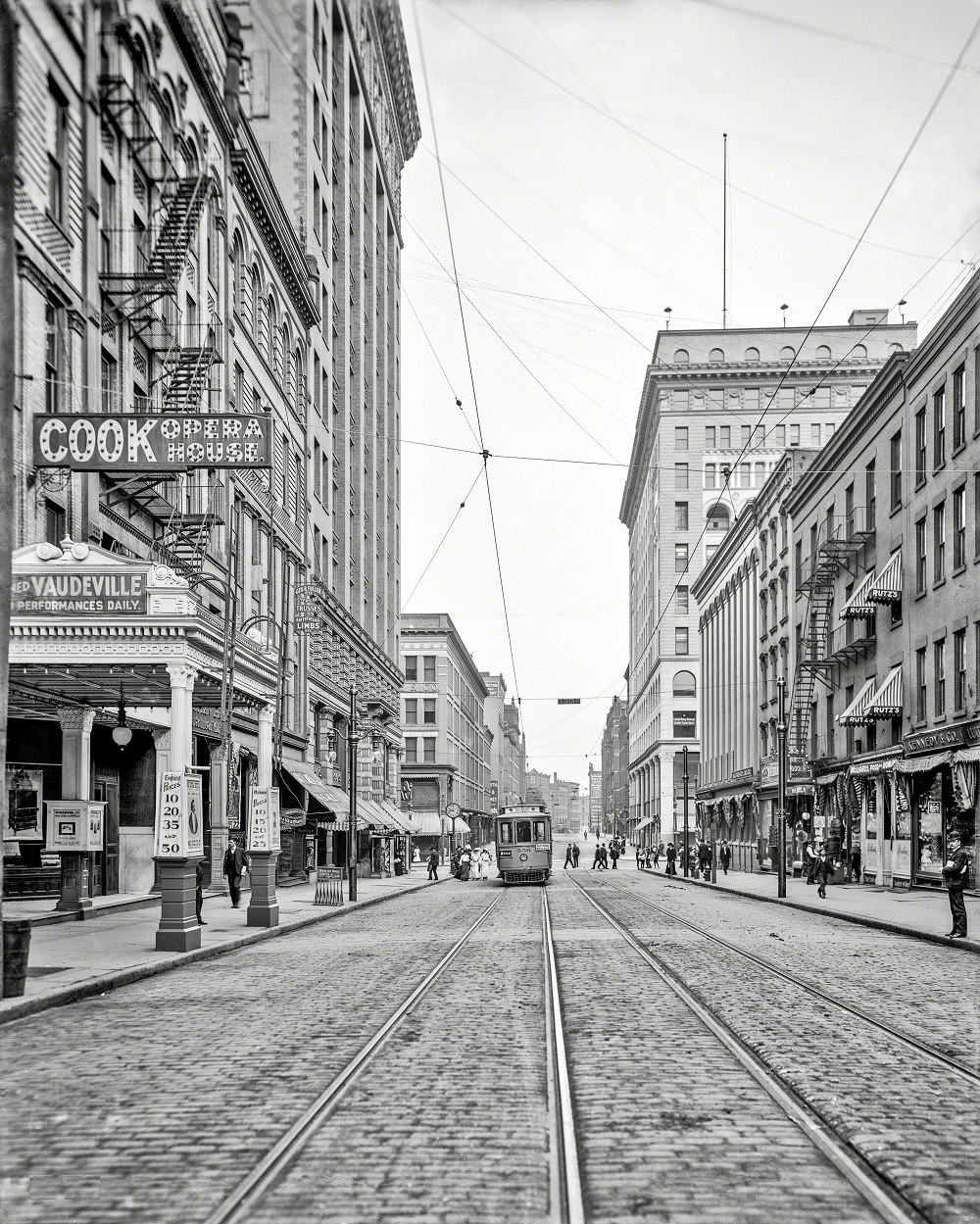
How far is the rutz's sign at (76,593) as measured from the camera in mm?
19328

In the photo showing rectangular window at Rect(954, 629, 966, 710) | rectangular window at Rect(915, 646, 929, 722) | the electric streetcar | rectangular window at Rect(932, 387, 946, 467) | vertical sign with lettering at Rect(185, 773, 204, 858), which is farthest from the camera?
the electric streetcar

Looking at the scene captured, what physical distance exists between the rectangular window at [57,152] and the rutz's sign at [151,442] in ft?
16.8

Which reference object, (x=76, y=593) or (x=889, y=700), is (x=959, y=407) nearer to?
(x=889, y=700)

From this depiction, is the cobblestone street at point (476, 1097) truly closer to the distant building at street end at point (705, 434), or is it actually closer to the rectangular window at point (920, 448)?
the rectangular window at point (920, 448)

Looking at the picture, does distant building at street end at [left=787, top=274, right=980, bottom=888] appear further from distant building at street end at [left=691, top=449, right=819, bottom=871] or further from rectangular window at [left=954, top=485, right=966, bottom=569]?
distant building at street end at [left=691, top=449, right=819, bottom=871]

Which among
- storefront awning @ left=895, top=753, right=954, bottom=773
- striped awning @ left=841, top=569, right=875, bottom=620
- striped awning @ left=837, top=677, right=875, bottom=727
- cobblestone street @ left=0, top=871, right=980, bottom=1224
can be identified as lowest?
cobblestone street @ left=0, top=871, right=980, bottom=1224

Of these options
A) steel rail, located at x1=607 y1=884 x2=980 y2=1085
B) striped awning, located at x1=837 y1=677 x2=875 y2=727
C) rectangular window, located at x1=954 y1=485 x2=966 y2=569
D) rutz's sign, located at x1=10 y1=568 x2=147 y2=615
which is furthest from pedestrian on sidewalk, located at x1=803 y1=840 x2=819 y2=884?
rutz's sign, located at x1=10 y1=568 x2=147 y2=615

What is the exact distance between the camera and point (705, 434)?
10562cm

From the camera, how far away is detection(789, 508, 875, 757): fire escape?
143 ft

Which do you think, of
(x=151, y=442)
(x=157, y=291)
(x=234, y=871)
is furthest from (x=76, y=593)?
(x=234, y=871)

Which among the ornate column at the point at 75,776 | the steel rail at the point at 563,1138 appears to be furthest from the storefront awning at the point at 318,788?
the steel rail at the point at 563,1138

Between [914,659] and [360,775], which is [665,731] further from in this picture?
[914,659]

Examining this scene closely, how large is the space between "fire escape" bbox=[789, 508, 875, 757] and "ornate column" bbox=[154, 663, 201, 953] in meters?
28.2

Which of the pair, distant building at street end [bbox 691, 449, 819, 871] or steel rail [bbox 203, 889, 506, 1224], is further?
distant building at street end [bbox 691, 449, 819, 871]
